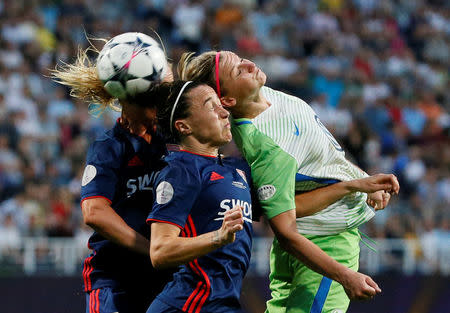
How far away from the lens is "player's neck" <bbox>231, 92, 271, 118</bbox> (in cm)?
458

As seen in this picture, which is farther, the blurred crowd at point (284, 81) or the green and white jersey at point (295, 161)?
the blurred crowd at point (284, 81)

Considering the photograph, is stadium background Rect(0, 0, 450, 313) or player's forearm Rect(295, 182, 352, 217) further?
stadium background Rect(0, 0, 450, 313)

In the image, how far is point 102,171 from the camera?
441 centimetres

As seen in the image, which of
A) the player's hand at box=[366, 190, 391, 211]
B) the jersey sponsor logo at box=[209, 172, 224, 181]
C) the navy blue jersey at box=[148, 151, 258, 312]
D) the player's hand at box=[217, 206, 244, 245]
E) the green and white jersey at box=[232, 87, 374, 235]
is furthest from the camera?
the player's hand at box=[366, 190, 391, 211]

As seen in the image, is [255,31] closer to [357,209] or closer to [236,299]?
[357,209]

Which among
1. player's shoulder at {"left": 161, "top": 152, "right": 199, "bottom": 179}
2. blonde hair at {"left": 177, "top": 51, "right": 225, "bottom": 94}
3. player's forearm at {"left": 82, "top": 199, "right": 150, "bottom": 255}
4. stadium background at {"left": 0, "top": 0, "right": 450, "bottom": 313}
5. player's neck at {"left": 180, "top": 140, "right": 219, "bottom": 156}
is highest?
blonde hair at {"left": 177, "top": 51, "right": 225, "bottom": 94}

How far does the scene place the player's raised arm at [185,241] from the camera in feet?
11.8

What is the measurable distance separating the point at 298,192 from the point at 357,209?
0.39 metres

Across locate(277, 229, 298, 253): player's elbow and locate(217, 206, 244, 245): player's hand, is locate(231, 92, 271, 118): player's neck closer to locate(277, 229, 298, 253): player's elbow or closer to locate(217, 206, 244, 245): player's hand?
locate(277, 229, 298, 253): player's elbow

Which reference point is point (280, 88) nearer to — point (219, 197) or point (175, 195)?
point (219, 197)

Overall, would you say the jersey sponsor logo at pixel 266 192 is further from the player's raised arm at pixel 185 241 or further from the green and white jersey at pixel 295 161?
the player's raised arm at pixel 185 241

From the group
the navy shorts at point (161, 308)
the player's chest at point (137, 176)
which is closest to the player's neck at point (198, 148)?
the player's chest at point (137, 176)

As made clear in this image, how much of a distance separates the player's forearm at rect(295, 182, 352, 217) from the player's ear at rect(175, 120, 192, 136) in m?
0.89

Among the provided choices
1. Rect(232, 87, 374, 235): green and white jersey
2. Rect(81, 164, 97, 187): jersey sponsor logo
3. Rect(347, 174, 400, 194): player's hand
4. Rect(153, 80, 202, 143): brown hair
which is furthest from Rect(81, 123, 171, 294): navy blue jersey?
Rect(347, 174, 400, 194): player's hand
